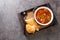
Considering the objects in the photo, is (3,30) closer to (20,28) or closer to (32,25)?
(20,28)

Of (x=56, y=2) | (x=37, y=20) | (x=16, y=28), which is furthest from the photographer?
(x=56, y=2)

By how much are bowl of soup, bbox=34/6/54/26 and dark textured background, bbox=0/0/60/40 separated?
0.40 feet

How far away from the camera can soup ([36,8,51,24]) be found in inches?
47.6

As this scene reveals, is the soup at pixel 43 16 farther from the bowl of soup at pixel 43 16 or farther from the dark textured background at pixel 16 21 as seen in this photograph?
the dark textured background at pixel 16 21

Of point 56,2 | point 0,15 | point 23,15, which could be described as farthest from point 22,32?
point 56,2

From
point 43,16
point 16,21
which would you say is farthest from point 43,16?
point 16,21

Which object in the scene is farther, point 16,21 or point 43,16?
point 16,21

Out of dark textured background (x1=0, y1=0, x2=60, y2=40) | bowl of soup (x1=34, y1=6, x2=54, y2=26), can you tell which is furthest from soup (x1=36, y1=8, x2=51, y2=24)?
dark textured background (x1=0, y1=0, x2=60, y2=40)

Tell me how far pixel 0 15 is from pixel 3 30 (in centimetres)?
14

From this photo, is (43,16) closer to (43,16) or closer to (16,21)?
(43,16)

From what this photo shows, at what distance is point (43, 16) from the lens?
1.22 meters

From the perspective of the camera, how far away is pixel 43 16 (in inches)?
47.9

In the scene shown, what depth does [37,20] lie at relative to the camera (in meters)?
1.20

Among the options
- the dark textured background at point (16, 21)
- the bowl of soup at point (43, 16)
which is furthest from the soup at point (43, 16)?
the dark textured background at point (16, 21)
